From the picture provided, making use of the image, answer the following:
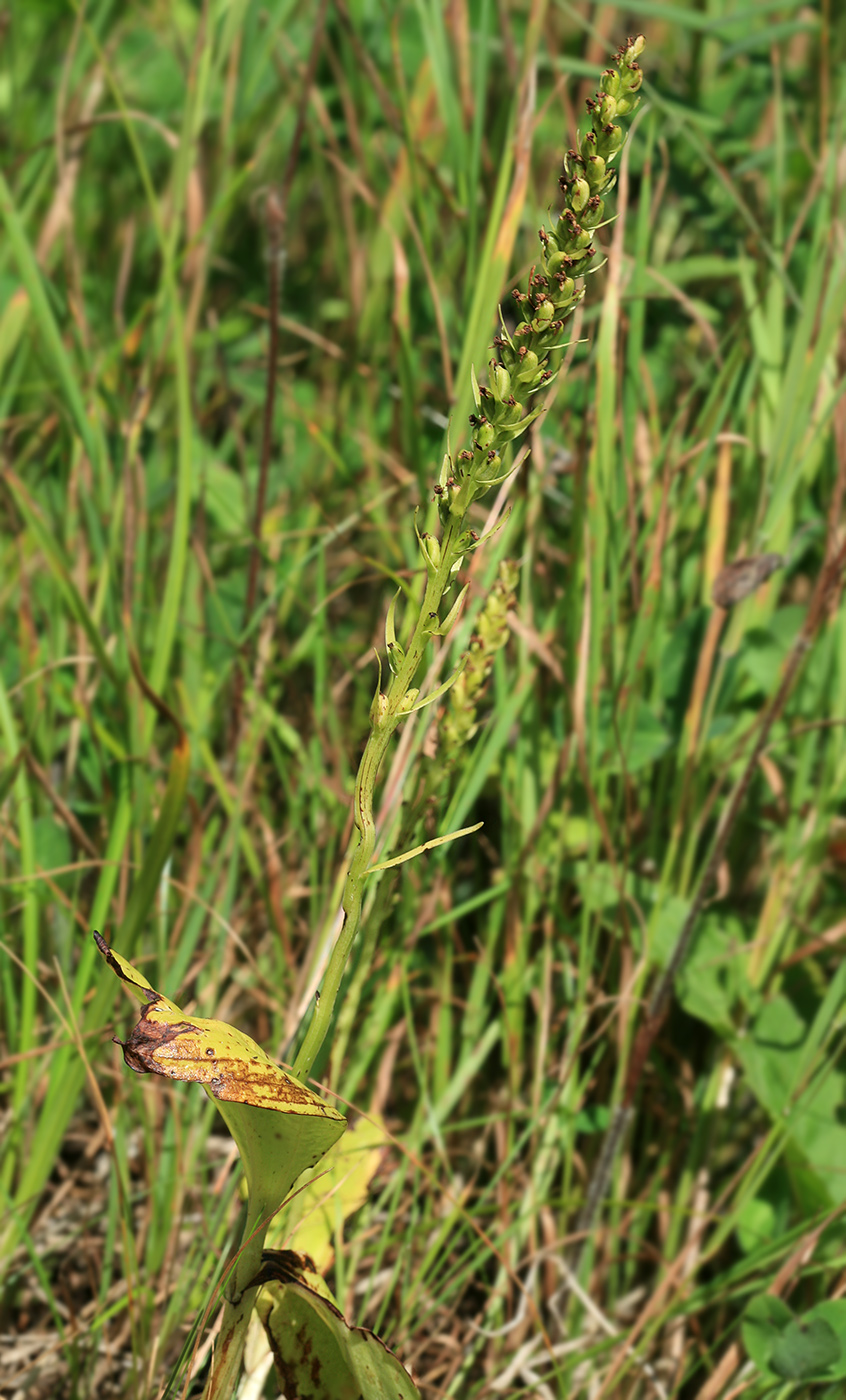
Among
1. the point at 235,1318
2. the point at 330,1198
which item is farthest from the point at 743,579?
the point at 235,1318

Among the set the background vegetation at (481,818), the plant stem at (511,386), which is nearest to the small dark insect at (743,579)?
the background vegetation at (481,818)

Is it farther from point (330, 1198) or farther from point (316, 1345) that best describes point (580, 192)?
point (330, 1198)

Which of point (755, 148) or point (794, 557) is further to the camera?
point (755, 148)

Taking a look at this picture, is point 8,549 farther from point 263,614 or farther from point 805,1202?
point 805,1202

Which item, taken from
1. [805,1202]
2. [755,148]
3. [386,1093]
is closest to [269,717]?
[386,1093]

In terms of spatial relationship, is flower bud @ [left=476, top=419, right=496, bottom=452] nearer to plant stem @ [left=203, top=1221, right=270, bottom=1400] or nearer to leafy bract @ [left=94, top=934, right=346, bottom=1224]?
leafy bract @ [left=94, top=934, right=346, bottom=1224]

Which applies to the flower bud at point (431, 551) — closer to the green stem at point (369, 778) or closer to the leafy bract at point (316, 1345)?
the green stem at point (369, 778)
